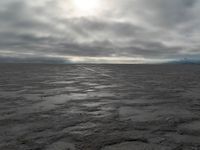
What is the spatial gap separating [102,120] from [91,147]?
210 cm

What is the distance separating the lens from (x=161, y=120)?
6.66 m

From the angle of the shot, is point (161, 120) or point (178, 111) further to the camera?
point (178, 111)

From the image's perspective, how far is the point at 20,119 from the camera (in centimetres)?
666

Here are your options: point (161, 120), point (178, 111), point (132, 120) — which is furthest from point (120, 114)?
point (178, 111)

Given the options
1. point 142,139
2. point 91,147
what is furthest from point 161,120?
point 91,147

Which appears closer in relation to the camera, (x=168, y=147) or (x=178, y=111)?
(x=168, y=147)

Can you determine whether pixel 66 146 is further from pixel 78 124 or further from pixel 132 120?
pixel 132 120

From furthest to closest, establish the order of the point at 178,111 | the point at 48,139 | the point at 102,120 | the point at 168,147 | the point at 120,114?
the point at 178,111 → the point at 120,114 → the point at 102,120 → the point at 48,139 → the point at 168,147

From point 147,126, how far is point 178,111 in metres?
2.41

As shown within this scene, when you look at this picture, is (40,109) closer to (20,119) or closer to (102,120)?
(20,119)

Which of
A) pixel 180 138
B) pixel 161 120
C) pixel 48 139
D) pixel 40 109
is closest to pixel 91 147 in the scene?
pixel 48 139

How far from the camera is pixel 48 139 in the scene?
16.3 ft

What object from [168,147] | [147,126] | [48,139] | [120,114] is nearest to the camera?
[168,147]

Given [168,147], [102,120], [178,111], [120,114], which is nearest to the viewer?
[168,147]
